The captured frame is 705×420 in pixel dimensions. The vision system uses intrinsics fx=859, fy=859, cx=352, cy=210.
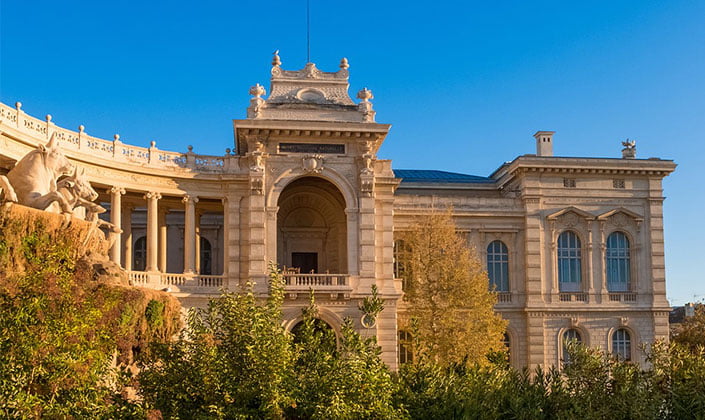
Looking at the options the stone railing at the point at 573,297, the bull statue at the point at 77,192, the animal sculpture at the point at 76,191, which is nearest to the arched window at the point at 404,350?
the stone railing at the point at 573,297

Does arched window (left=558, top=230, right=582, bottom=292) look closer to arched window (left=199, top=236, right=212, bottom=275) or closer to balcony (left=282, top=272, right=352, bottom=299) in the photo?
balcony (left=282, top=272, right=352, bottom=299)

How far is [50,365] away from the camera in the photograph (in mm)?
20266

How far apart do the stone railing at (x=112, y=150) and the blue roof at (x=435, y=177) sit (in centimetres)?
1695

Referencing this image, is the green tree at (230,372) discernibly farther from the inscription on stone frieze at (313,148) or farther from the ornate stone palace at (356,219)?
the inscription on stone frieze at (313,148)

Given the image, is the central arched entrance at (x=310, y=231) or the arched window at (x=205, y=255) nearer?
the central arched entrance at (x=310, y=231)

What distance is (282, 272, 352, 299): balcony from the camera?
145 feet

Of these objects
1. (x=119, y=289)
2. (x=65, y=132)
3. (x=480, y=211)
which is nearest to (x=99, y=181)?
(x=65, y=132)

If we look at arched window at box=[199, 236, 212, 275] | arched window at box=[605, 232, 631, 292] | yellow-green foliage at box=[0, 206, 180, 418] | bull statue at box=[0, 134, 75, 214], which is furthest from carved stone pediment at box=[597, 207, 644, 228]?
yellow-green foliage at box=[0, 206, 180, 418]

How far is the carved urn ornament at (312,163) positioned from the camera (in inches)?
1793

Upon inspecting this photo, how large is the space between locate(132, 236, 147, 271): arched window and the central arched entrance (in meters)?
9.70

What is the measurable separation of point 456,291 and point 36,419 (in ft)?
94.0

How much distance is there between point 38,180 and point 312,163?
17540 millimetres

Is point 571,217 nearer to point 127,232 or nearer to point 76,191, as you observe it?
point 127,232

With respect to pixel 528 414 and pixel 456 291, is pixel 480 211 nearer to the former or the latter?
pixel 456 291
